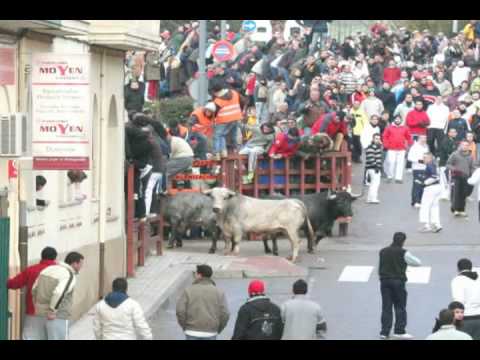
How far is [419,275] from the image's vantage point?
28.0 meters

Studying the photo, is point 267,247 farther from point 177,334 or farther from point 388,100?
point 388,100

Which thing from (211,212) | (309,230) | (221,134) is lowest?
(309,230)

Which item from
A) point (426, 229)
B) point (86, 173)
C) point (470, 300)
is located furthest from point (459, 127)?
point (470, 300)

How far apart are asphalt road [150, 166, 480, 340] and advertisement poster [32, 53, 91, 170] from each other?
4.51 metres

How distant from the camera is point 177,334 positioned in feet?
73.1

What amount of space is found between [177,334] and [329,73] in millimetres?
25172

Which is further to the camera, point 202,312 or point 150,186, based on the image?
point 150,186

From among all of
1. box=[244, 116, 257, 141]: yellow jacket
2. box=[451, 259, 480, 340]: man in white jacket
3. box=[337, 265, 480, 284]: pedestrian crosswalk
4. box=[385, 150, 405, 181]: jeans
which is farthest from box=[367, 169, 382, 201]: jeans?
box=[451, 259, 480, 340]: man in white jacket

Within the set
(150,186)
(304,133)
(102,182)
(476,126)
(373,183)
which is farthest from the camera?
(476,126)

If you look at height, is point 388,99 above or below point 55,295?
above

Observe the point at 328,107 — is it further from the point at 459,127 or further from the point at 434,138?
the point at 434,138

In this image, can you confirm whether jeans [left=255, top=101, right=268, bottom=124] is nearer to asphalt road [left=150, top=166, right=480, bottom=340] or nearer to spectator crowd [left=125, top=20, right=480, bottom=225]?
spectator crowd [left=125, top=20, right=480, bottom=225]

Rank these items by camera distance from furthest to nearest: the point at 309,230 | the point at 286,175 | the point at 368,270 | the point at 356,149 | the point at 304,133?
the point at 356,149
the point at 304,133
the point at 286,175
the point at 309,230
the point at 368,270

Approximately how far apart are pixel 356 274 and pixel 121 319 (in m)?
11.8
